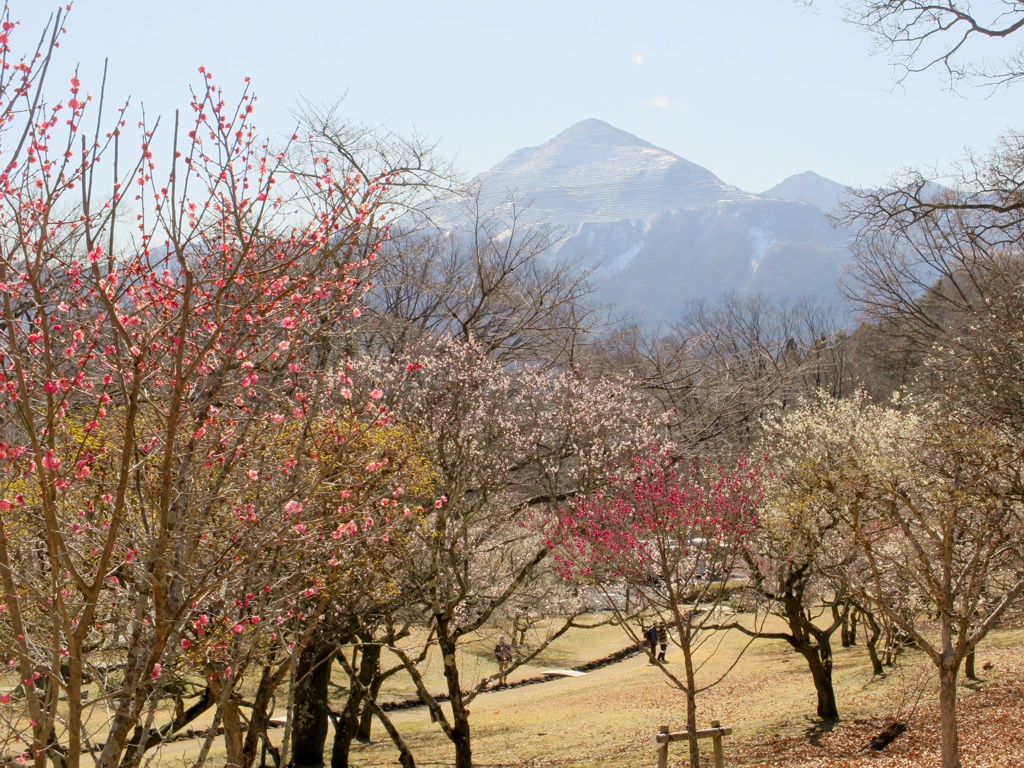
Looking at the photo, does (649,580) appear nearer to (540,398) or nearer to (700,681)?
(540,398)

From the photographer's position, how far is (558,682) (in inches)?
1002

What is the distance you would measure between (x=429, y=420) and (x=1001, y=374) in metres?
6.59

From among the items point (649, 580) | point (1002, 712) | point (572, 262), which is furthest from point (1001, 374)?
point (572, 262)

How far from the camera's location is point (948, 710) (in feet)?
27.3

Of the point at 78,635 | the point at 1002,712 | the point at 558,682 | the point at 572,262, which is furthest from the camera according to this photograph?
the point at 558,682

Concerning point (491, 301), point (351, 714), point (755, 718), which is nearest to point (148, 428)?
point (351, 714)

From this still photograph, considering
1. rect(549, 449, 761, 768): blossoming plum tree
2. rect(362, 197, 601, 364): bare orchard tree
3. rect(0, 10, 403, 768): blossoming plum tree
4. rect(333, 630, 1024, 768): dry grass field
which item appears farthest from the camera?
rect(362, 197, 601, 364): bare orchard tree

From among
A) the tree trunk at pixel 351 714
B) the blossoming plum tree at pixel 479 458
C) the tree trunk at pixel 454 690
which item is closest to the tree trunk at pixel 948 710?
the blossoming plum tree at pixel 479 458

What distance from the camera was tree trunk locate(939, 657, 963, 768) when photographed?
8219 millimetres

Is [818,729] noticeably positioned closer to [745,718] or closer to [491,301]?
[745,718]

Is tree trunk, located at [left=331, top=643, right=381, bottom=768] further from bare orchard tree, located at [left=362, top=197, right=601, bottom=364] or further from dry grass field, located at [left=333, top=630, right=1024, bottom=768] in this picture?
bare orchard tree, located at [left=362, top=197, right=601, bottom=364]

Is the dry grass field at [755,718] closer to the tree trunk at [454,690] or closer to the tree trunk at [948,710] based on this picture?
the tree trunk at [948,710]

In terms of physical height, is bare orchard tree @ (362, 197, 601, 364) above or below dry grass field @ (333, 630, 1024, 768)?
above

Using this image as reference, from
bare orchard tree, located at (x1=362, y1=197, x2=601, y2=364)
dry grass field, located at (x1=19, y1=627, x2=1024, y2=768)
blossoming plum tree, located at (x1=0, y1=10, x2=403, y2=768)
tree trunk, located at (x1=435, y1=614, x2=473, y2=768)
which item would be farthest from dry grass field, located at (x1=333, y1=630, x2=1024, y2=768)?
blossoming plum tree, located at (x1=0, y1=10, x2=403, y2=768)
